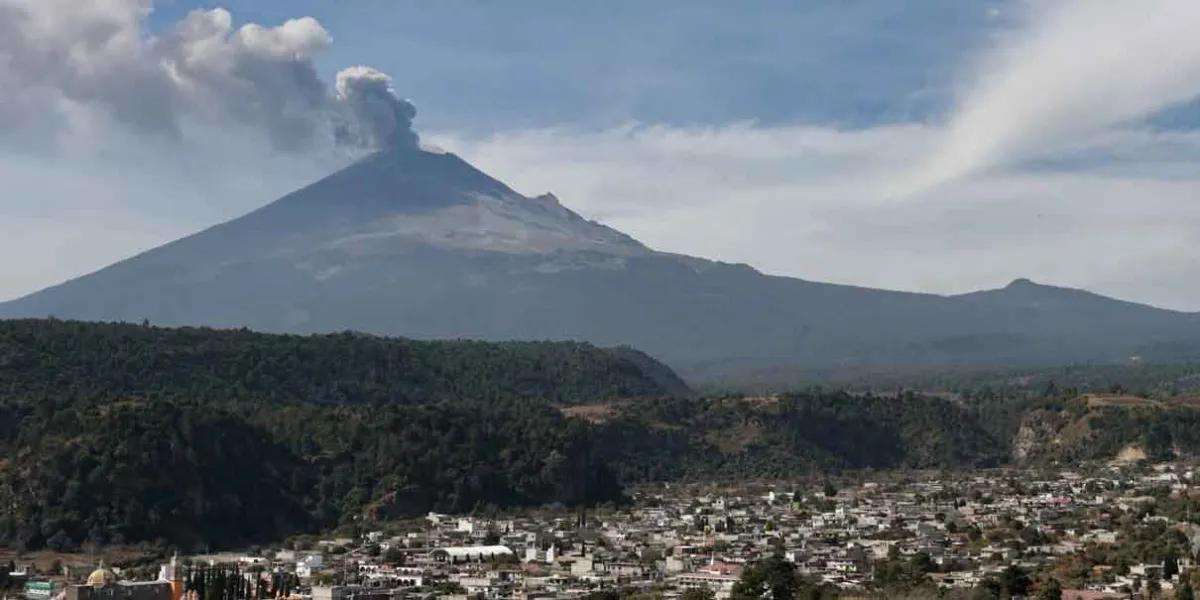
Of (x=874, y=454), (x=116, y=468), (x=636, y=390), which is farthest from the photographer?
(x=636, y=390)

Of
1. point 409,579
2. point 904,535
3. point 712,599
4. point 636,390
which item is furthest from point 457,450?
point 636,390

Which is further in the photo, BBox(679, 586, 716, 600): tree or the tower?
the tower

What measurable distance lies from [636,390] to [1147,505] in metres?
82.6

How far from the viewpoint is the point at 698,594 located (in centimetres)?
6475

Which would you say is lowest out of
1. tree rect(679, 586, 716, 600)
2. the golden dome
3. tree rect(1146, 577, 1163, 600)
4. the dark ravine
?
tree rect(1146, 577, 1163, 600)

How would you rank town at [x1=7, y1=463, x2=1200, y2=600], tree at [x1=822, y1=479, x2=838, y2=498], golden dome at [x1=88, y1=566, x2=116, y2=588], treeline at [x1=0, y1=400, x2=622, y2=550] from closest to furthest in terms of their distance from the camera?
golden dome at [x1=88, y1=566, x2=116, y2=588], town at [x1=7, y1=463, x2=1200, y2=600], treeline at [x1=0, y1=400, x2=622, y2=550], tree at [x1=822, y1=479, x2=838, y2=498]

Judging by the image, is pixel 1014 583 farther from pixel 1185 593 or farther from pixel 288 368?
pixel 288 368

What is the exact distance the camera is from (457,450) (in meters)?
112

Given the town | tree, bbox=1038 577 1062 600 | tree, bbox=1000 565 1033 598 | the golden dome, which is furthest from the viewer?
the town

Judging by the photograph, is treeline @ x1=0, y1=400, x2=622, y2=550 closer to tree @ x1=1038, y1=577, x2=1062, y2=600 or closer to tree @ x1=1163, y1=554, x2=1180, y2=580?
tree @ x1=1038, y1=577, x2=1062, y2=600

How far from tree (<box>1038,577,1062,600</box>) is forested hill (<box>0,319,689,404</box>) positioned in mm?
61405

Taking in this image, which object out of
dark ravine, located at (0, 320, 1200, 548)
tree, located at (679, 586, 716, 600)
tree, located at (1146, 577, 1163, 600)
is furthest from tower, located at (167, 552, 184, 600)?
tree, located at (1146, 577, 1163, 600)

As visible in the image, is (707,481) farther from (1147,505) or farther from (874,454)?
(1147,505)

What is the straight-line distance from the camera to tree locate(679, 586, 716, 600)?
6396 cm
